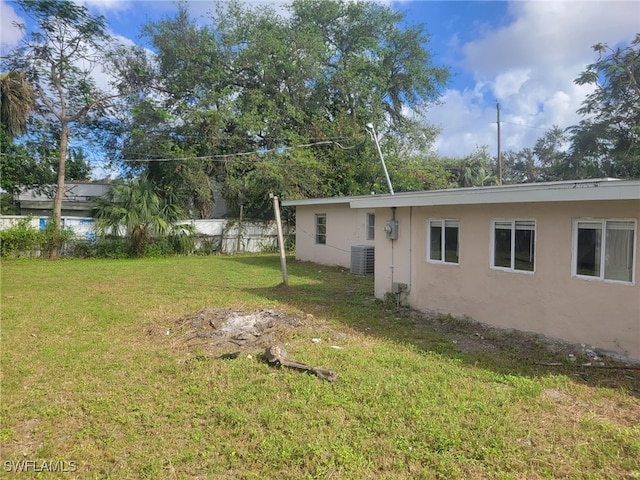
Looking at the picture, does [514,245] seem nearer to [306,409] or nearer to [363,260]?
[306,409]

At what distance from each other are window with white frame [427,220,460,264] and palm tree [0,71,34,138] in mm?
14940

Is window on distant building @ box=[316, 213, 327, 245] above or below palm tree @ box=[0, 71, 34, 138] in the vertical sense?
below

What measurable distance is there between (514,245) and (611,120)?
2231cm

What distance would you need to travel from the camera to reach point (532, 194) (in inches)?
216

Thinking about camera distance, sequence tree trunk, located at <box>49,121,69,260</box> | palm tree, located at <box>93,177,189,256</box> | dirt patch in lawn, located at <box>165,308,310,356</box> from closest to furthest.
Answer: dirt patch in lawn, located at <box>165,308,310,356</box>
tree trunk, located at <box>49,121,69,260</box>
palm tree, located at <box>93,177,189,256</box>

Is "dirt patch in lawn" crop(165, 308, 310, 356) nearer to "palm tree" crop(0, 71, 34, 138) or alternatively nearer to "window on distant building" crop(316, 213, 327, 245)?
"window on distant building" crop(316, 213, 327, 245)

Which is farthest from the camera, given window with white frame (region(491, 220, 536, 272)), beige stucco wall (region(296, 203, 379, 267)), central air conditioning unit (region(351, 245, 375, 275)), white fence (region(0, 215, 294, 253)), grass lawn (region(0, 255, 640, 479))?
white fence (region(0, 215, 294, 253))

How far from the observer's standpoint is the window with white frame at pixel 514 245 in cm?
597

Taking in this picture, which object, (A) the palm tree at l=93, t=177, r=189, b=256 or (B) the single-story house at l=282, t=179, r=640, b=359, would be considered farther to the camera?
(A) the palm tree at l=93, t=177, r=189, b=256

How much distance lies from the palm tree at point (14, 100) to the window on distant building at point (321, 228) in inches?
432

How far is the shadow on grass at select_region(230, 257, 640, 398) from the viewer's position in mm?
4680

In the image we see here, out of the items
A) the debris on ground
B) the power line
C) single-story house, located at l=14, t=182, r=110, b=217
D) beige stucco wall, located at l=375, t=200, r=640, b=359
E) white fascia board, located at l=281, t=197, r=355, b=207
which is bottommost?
the debris on ground

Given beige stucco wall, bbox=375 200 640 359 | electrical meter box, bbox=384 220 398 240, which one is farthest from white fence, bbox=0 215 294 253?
beige stucco wall, bbox=375 200 640 359

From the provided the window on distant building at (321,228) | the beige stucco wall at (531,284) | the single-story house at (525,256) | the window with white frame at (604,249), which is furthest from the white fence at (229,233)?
the window with white frame at (604,249)
